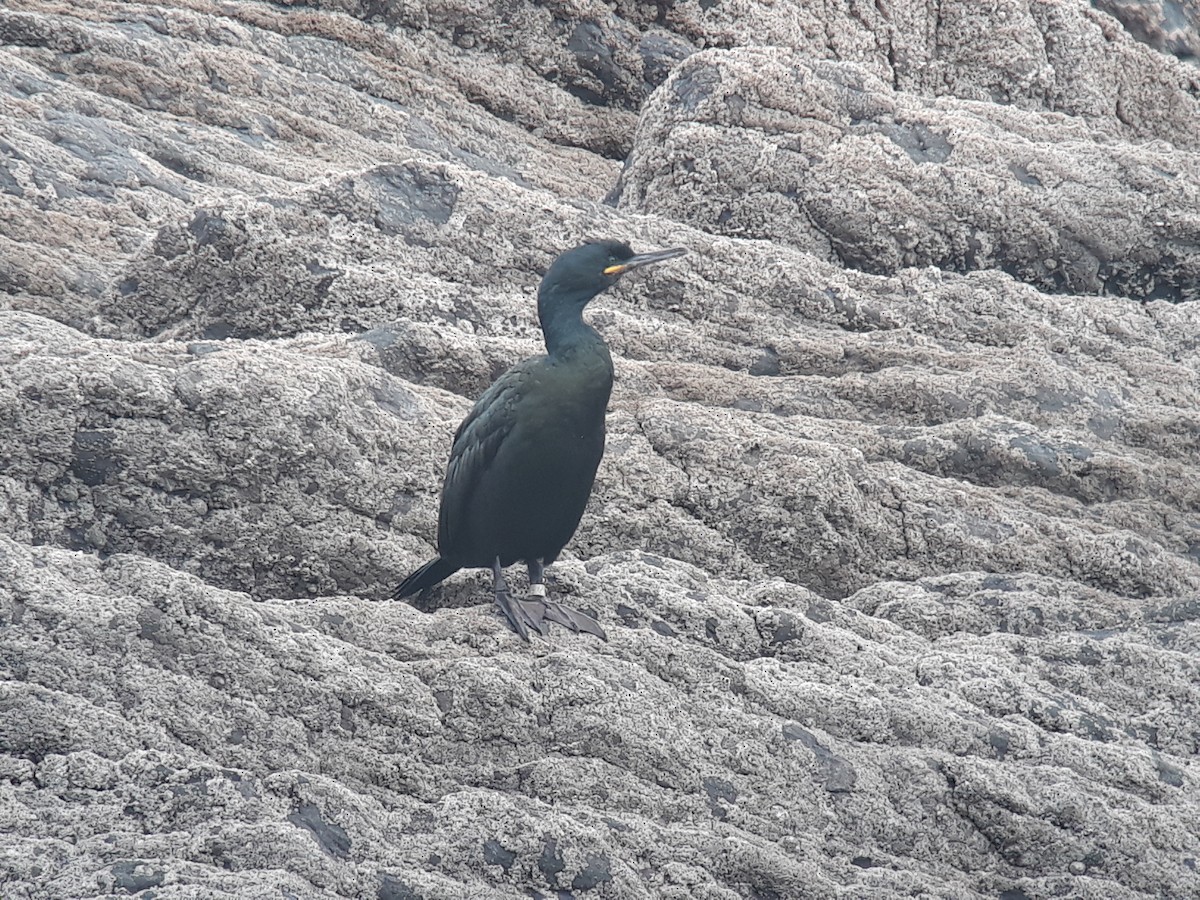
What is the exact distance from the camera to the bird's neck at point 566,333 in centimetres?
446

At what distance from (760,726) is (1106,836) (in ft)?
3.26

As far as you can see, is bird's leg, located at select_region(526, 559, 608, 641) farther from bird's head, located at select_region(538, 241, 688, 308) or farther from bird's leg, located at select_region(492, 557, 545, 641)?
bird's head, located at select_region(538, 241, 688, 308)

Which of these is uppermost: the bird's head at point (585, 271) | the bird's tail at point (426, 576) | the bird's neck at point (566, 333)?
the bird's head at point (585, 271)

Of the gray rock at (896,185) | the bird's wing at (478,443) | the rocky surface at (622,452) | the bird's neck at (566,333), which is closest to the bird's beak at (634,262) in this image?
the bird's neck at (566,333)

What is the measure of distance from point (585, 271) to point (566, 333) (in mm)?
256

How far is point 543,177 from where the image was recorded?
8.53m

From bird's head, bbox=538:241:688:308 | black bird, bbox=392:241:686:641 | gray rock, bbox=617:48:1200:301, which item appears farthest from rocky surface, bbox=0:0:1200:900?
bird's head, bbox=538:241:688:308

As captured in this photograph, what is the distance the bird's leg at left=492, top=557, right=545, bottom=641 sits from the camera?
4137 millimetres

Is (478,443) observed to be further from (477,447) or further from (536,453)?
(536,453)

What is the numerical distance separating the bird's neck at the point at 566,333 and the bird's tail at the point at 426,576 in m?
0.83

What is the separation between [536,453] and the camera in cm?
438

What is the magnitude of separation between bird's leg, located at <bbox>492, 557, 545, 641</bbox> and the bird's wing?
0.28 m

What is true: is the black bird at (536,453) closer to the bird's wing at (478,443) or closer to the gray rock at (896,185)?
the bird's wing at (478,443)

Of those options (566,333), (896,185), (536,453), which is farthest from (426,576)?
(896,185)
